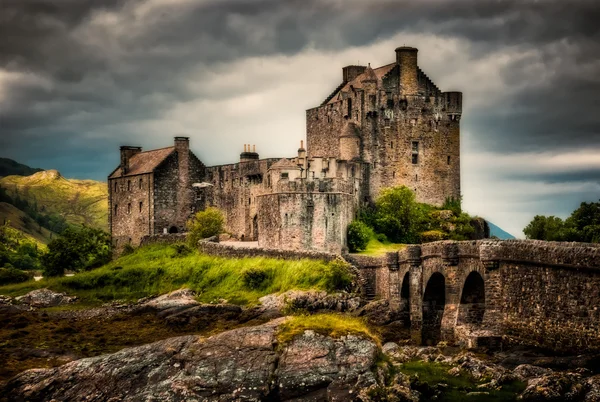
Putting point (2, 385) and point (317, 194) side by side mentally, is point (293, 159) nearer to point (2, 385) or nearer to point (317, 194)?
point (317, 194)

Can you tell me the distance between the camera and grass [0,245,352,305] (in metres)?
57.1

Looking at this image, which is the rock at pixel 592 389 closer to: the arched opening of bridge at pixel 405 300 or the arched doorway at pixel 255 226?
the arched opening of bridge at pixel 405 300

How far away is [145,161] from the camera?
88938mm

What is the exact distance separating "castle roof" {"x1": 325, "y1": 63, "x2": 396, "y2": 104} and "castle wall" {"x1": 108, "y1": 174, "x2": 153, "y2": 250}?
1703 centimetres

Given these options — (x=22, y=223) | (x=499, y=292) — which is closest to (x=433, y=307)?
(x=499, y=292)

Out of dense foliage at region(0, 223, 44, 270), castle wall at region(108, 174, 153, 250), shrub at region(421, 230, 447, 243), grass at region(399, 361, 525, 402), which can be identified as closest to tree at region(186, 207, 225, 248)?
castle wall at region(108, 174, 153, 250)

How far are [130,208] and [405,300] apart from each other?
40.9 meters

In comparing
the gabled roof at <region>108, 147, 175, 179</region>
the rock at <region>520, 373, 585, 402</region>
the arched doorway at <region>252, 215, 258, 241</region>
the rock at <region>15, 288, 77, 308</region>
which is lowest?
the rock at <region>520, 373, 585, 402</region>

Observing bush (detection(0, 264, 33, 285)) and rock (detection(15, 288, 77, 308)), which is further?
bush (detection(0, 264, 33, 285))

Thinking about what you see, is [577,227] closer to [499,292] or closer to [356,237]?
[356,237]

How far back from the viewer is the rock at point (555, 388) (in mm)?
31453

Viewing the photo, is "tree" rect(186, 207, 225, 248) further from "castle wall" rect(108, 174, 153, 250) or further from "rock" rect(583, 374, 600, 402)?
"rock" rect(583, 374, 600, 402)

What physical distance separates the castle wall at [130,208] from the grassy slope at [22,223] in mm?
79757

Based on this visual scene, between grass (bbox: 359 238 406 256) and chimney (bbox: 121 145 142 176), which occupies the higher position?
chimney (bbox: 121 145 142 176)
